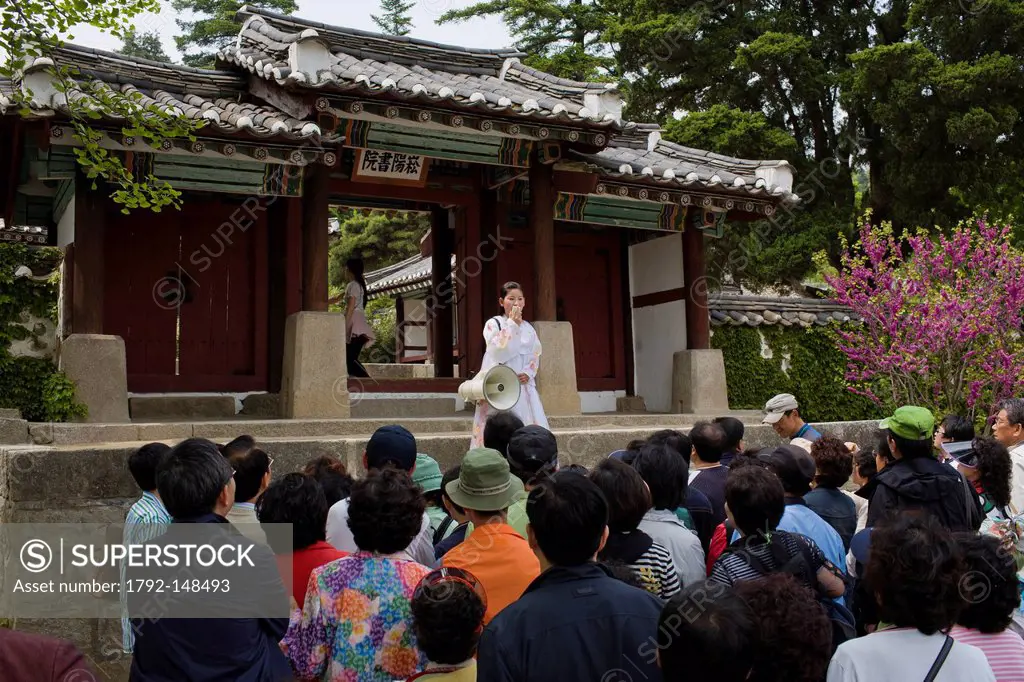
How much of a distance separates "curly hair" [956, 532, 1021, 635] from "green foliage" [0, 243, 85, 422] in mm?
7371

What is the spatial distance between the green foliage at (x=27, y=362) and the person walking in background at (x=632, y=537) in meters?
6.30

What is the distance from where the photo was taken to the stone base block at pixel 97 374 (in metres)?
8.05

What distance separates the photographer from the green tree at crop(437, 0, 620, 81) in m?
19.5

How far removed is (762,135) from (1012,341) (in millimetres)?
7590

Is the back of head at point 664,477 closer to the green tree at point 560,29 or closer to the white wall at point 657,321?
the white wall at point 657,321

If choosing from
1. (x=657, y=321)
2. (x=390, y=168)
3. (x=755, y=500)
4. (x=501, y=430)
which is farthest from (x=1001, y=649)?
(x=657, y=321)

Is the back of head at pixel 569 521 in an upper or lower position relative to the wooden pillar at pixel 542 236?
lower

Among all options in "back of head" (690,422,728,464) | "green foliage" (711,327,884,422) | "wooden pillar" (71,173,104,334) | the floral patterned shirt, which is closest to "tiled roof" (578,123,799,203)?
"green foliage" (711,327,884,422)

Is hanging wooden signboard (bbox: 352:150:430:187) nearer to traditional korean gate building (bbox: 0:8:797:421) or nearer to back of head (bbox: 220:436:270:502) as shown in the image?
traditional korean gate building (bbox: 0:8:797:421)

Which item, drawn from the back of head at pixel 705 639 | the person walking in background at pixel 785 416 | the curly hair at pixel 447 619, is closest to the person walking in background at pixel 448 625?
the curly hair at pixel 447 619

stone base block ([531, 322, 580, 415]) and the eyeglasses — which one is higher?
stone base block ([531, 322, 580, 415])

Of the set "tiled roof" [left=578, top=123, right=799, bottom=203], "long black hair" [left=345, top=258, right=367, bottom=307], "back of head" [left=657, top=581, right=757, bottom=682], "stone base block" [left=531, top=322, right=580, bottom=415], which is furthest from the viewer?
"long black hair" [left=345, top=258, right=367, bottom=307]

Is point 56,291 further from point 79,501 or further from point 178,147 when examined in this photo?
point 79,501

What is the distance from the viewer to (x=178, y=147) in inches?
A: 322
